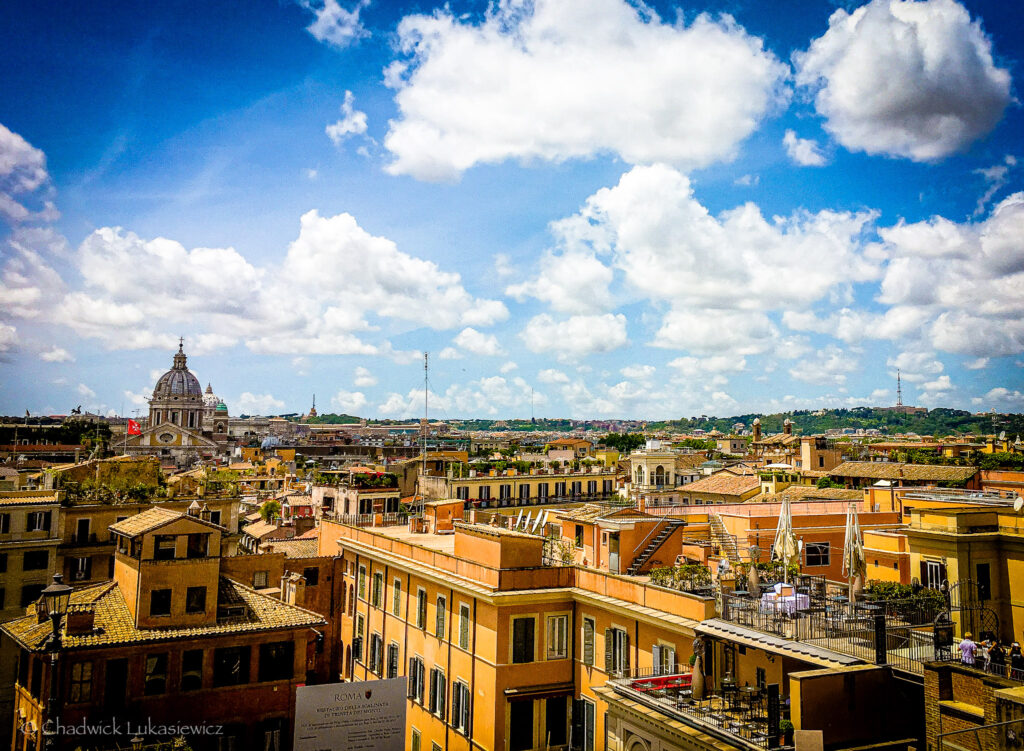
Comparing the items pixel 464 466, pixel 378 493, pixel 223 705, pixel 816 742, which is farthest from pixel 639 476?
pixel 816 742

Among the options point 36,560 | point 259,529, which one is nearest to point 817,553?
point 259,529

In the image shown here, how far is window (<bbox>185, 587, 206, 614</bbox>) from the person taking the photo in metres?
28.6

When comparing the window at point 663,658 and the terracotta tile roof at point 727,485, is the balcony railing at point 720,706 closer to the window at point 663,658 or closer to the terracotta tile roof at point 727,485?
the window at point 663,658

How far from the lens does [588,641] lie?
24.9m

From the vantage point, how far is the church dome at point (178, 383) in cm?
18675

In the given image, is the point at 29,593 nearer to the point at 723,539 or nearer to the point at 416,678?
the point at 416,678

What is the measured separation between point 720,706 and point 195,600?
1993 centimetres

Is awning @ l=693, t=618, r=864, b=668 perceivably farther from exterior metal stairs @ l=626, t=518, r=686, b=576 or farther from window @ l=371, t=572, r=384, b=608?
window @ l=371, t=572, r=384, b=608

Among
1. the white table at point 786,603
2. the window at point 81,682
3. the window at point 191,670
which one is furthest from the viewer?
the window at point 191,670

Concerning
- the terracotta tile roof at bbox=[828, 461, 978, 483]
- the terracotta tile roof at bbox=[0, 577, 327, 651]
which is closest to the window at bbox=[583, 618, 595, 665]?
the terracotta tile roof at bbox=[0, 577, 327, 651]

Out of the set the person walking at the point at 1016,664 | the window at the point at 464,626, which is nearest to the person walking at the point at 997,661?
the person walking at the point at 1016,664

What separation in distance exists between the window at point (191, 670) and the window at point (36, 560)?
14.4 meters

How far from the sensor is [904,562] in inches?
1195

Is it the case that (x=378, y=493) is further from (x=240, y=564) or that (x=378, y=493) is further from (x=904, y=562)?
(x=904, y=562)
